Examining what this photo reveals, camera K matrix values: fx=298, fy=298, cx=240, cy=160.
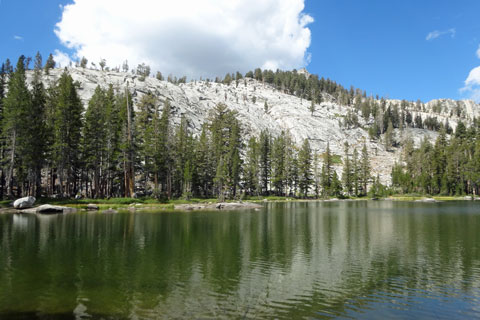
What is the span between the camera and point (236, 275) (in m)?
18.0

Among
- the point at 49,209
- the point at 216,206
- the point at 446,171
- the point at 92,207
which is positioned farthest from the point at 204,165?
the point at 446,171

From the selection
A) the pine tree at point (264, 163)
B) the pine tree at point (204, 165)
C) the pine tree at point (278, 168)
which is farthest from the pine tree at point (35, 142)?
the pine tree at point (278, 168)

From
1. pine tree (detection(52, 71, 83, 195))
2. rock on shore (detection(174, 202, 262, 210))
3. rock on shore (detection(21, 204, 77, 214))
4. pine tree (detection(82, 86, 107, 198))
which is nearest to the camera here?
rock on shore (detection(21, 204, 77, 214))

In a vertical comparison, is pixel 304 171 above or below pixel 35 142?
below

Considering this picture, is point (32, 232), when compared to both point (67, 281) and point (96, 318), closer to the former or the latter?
point (67, 281)

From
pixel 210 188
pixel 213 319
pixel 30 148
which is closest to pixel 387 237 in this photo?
pixel 213 319

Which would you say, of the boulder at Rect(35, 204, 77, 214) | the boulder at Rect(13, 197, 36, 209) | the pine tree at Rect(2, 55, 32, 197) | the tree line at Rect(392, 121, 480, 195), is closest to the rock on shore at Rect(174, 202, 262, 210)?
the boulder at Rect(35, 204, 77, 214)

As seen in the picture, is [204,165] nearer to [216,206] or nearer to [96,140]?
[216,206]

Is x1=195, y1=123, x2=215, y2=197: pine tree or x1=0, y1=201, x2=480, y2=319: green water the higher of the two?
x1=195, y1=123, x2=215, y2=197: pine tree

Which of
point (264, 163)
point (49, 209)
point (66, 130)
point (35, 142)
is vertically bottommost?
point (49, 209)

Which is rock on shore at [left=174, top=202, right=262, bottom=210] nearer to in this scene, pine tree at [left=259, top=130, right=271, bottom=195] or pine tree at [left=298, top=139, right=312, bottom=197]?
pine tree at [left=259, top=130, right=271, bottom=195]

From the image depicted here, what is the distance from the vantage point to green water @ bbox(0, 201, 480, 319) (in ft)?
42.5

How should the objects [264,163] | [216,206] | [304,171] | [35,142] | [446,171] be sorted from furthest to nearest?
1. [304,171]
2. [264,163]
3. [446,171]
4. [216,206]
5. [35,142]

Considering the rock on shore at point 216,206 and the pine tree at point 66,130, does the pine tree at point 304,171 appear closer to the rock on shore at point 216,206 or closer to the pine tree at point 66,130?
the rock on shore at point 216,206
